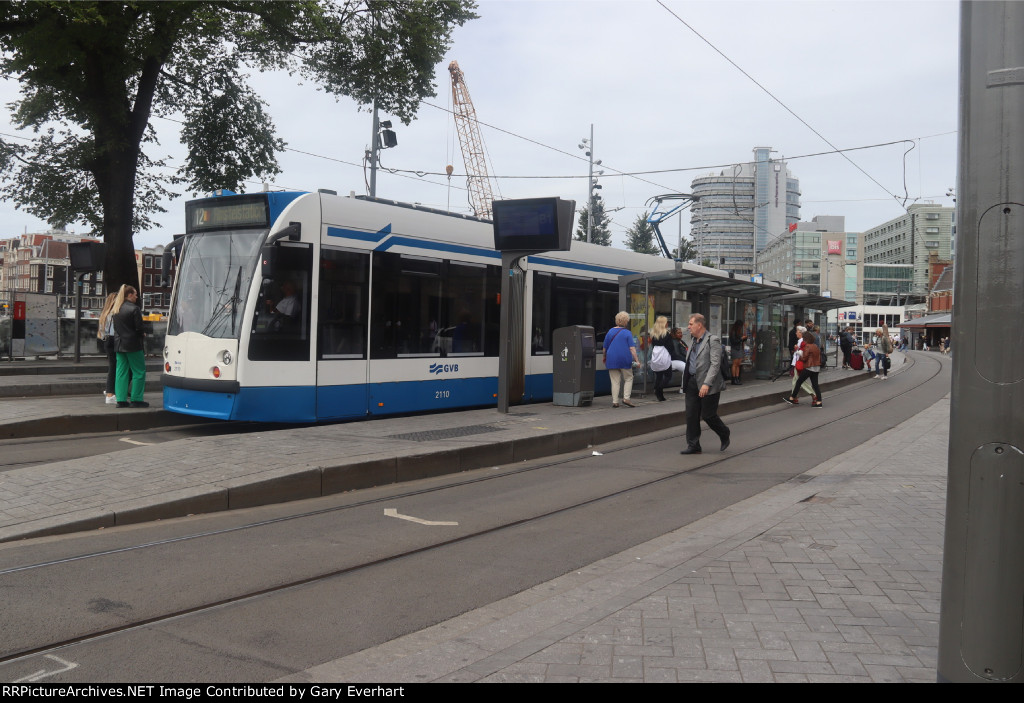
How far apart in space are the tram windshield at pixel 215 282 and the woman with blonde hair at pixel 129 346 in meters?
1.08

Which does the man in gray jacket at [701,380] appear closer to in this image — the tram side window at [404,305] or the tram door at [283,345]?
the tram side window at [404,305]

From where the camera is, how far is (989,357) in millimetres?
2859

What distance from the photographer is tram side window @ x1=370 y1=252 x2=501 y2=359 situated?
38.1 ft

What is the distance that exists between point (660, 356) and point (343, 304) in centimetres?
791

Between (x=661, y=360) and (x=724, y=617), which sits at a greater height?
(x=661, y=360)

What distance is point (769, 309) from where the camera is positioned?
2520 centimetres

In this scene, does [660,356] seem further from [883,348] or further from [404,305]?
[883,348]

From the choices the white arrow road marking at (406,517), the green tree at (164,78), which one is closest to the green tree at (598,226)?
the green tree at (164,78)

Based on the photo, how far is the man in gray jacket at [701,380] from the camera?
33.6 ft

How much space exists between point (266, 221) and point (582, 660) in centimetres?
808

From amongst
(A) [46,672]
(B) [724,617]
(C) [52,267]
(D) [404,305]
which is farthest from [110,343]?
(C) [52,267]

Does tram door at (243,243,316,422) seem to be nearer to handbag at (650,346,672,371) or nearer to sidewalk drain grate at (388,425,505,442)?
sidewalk drain grate at (388,425,505,442)

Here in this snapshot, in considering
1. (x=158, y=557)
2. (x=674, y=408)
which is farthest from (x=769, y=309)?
(x=158, y=557)

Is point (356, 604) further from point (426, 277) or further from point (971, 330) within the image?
point (426, 277)
